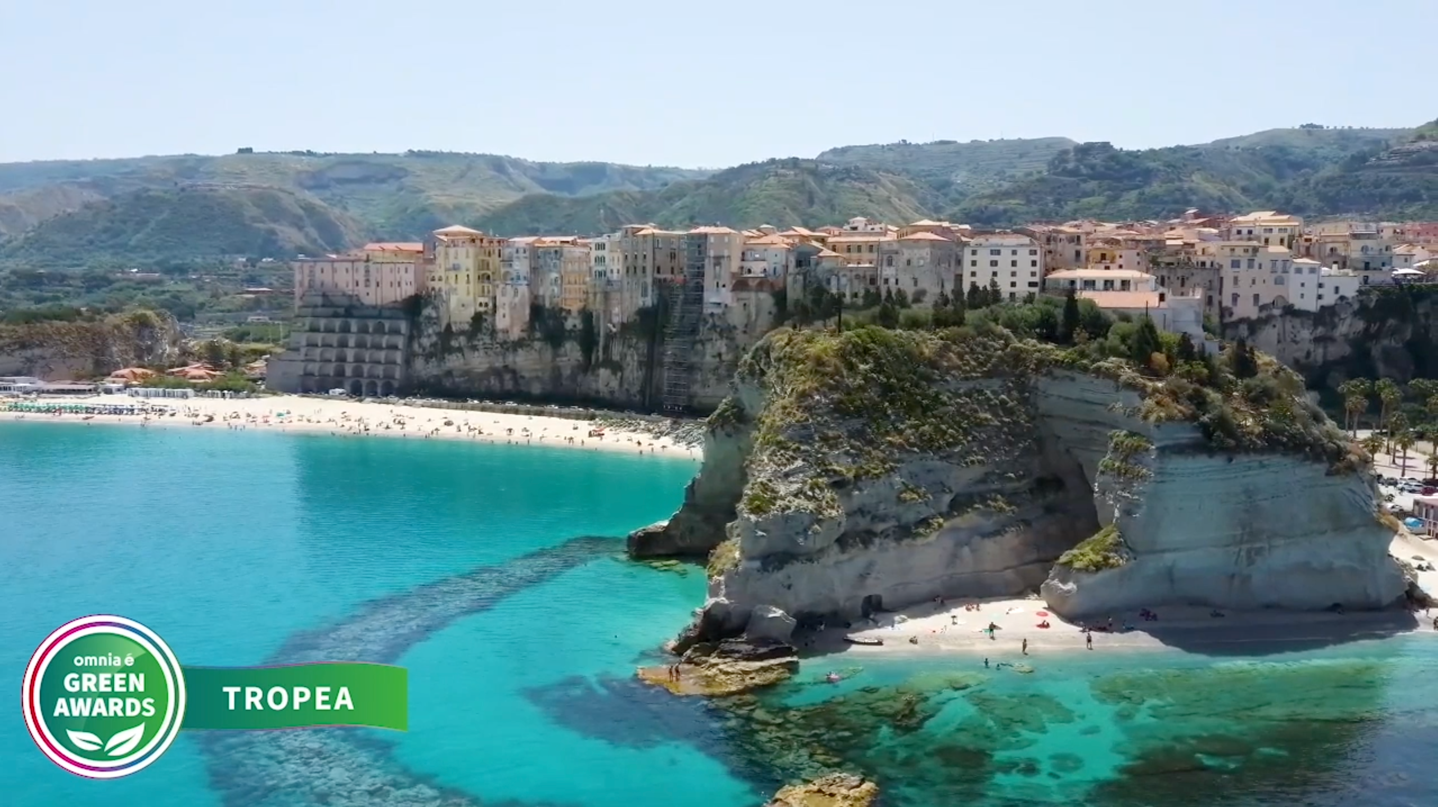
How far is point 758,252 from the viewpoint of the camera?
8681 centimetres

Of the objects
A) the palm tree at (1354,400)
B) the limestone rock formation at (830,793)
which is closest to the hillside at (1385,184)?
the palm tree at (1354,400)

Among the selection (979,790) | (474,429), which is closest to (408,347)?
(474,429)

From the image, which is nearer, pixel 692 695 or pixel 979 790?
pixel 979 790

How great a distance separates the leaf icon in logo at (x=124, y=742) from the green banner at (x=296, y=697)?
290 centimetres

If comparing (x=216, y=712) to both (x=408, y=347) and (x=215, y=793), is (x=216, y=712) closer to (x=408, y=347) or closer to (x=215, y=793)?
(x=215, y=793)

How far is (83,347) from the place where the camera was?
11138cm

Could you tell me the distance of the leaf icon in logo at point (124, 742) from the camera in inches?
935

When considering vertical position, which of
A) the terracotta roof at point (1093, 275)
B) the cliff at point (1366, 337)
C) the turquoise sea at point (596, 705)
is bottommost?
the turquoise sea at point (596, 705)

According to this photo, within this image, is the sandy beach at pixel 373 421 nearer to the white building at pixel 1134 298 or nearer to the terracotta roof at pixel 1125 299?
the white building at pixel 1134 298

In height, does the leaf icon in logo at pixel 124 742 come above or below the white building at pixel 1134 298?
below

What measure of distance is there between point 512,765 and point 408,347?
77.8 meters

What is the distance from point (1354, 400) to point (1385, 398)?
234 centimetres

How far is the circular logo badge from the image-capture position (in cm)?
2283

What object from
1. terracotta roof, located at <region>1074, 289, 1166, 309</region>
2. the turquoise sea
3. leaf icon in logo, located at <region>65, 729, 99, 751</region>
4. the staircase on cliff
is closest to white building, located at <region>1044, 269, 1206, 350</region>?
terracotta roof, located at <region>1074, 289, 1166, 309</region>
